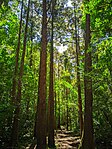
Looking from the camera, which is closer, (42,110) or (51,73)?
(42,110)

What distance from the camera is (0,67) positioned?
608 inches

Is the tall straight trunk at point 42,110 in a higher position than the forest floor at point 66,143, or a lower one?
higher

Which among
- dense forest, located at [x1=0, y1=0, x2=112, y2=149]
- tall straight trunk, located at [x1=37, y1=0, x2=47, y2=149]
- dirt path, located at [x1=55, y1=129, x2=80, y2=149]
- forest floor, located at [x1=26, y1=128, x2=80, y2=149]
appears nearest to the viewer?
dense forest, located at [x1=0, y1=0, x2=112, y2=149]

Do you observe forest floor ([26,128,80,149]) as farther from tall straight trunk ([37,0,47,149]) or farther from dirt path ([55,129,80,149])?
tall straight trunk ([37,0,47,149])

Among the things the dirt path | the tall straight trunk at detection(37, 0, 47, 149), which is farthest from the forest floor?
the tall straight trunk at detection(37, 0, 47, 149)

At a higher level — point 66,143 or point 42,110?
point 42,110

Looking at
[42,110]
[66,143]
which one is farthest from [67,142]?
[42,110]

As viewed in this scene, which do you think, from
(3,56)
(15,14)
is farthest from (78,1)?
(3,56)

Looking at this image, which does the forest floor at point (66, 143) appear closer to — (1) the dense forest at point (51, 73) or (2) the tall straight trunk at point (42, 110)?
(1) the dense forest at point (51, 73)

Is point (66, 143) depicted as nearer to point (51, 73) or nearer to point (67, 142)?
point (67, 142)

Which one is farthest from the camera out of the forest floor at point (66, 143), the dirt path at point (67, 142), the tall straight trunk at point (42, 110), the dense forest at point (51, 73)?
the dirt path at point (67, 142)

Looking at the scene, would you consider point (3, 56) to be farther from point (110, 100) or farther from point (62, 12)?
point (110, 100)

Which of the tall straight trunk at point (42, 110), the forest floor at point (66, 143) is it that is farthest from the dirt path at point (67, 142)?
the tall straight trunk at point (42, 110)

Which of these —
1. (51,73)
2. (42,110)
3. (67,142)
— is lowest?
(67,142)
